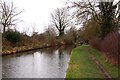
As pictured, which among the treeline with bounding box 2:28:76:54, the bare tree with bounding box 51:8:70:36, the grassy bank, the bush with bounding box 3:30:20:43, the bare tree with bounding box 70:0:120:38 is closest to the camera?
the grassy bank

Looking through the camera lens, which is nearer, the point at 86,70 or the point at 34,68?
the point at 86,70

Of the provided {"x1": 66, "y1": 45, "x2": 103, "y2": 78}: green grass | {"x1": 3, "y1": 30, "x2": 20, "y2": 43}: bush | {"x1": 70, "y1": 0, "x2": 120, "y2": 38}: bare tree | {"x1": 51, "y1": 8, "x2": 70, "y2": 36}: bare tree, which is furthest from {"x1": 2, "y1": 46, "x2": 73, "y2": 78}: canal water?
{"x1": 51, "y1": 8, "x2": 70, "y2": 36}: bare tree

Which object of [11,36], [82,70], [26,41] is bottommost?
[82,70]

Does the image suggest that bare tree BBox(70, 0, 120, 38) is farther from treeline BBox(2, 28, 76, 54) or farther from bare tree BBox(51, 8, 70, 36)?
bare tree BBox(51, 8, 70, 36)

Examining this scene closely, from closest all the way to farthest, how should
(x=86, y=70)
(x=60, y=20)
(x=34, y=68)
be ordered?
(x=86, y=70) → (x=34, y=68) → (x=60, y=20)

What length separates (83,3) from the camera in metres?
32.4

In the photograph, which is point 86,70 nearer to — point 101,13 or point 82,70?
point 82,70

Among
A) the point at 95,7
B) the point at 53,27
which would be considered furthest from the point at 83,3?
the point at 53,27

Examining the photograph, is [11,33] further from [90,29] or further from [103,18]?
[103,18]

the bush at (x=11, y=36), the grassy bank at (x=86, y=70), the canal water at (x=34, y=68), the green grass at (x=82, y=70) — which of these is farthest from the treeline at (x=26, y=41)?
the grassy bank at (x=86, y=70)

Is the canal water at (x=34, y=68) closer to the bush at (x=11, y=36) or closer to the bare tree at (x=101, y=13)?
the bare tree at (x=101, y=13)

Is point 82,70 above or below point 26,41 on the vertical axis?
below

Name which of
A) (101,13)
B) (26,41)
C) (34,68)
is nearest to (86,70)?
(34,68)

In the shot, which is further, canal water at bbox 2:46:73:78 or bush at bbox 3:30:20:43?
bush at bbox 3:30:20:43
